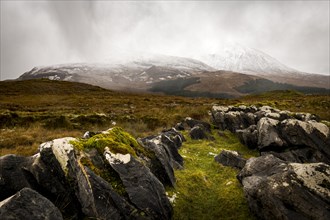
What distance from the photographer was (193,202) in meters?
11.6

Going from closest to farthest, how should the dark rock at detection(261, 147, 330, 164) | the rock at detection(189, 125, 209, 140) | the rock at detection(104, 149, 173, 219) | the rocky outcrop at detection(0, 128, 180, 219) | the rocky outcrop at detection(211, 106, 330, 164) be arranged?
the rocky outcrop at detection(0, 128, 180, 219)
the rock at detection(104, 149, 173, 219)
the dark rock at detection(261, 147, 330, 164)
the rocky outcrop at detection(211, 106, 330, 164)
the rock at detection(189, 125, 209, 140)

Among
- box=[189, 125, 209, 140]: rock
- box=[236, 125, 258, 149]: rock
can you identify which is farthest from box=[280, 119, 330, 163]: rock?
box=[189, 125, 209, 140]: rock

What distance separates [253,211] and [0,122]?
34.7 m

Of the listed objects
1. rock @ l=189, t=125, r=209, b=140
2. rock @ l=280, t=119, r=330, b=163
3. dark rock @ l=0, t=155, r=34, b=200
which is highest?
dark rock @ l=0, t=155, r=34, b=200

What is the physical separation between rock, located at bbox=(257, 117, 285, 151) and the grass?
14.8 ft

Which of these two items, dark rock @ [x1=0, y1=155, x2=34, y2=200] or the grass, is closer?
dark rock @ [x1=0, y1=155, x2=34, y2=200]

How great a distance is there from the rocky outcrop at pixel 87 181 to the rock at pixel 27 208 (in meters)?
1.34

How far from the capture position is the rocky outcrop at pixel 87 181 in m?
8.70

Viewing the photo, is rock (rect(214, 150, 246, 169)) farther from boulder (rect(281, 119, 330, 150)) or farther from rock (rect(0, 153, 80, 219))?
rock (rect(0, 153, 80, 219))

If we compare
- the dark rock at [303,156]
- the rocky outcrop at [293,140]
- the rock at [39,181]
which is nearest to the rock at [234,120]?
the rocky outcrop at [293,140]

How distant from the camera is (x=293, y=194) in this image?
9.07 m

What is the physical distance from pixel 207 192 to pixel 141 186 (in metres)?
4.45

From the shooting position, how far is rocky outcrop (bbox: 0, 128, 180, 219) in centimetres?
870

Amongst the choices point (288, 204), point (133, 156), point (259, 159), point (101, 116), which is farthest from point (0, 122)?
point (288, 204)
